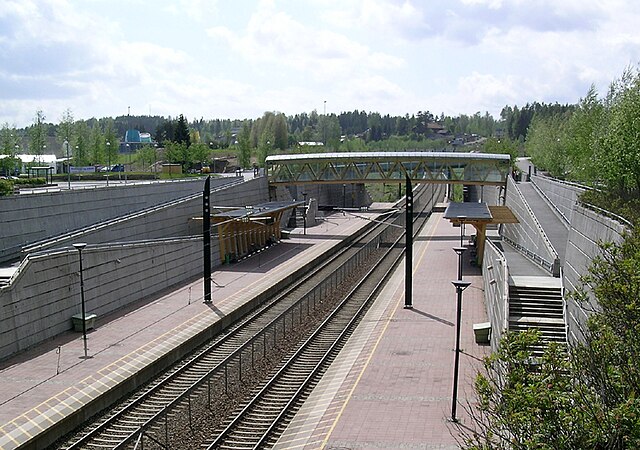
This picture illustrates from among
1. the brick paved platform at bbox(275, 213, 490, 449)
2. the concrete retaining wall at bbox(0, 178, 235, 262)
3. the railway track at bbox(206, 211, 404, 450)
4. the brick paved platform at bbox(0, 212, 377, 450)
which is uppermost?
the concrete retaining wall at bbox(0, 178, 235, 262)

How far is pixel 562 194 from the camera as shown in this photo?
132ft

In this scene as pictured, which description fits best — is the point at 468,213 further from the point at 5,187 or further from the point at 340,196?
the point at 340,196

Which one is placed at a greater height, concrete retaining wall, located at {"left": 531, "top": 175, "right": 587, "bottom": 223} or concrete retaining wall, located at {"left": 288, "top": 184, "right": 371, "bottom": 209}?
concrete retaining wall, located at {"left": 531, "top": 175, "right": 587, "bottom": 223}

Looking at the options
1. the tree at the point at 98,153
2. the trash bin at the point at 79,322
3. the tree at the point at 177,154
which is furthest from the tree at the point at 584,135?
the tree at the point at 98,153

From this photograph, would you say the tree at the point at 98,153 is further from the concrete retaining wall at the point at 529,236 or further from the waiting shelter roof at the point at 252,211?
the concrete retaining wall at the point at 529,236

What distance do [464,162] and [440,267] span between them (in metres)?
17.8

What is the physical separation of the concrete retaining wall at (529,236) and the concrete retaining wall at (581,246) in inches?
87.1

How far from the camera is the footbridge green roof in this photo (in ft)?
185

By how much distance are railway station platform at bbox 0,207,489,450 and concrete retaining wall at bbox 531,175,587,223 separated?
640 centimetres

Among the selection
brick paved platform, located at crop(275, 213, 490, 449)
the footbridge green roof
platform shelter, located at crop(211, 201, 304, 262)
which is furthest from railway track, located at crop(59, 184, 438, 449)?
the footbridge green roof

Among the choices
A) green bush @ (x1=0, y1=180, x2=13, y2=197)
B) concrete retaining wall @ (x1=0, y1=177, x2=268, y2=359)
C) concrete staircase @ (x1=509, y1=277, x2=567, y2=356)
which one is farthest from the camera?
green bush @ (x1=0, y1=180, x2=13, y2=197)

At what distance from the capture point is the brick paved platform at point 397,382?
660 inches

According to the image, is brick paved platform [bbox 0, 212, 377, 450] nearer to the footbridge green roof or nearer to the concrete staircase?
the concrete staircase

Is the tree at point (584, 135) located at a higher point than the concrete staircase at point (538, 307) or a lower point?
higher
